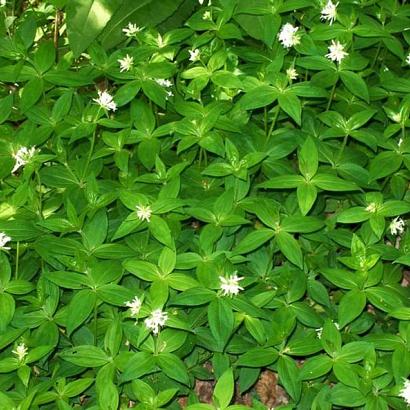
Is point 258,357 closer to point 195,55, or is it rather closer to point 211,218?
point 211,218

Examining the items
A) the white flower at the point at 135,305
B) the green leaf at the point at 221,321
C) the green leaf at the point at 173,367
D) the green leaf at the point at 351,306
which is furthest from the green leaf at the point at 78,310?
the green leaf at the point at 351,306

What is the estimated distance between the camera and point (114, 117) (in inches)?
136

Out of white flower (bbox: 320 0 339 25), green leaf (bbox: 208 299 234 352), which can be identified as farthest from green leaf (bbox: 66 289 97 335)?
white flower (bbox: 320 0 339 25)

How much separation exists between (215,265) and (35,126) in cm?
104

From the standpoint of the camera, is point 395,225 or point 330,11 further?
point 330,11

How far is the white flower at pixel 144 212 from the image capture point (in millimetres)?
2801

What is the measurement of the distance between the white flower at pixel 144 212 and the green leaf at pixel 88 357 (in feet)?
1.46

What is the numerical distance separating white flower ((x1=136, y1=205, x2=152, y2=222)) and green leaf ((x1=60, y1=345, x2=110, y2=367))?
45cm

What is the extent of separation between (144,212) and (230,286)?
393 millimetres

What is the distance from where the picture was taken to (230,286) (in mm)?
2643

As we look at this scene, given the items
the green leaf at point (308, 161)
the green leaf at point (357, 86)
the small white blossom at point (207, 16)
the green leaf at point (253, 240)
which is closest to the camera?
the green leaf at point (253, 240)

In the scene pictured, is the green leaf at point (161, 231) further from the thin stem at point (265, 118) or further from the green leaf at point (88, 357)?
the thin stem at point (265, 118)

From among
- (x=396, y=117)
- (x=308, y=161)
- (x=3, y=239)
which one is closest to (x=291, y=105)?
(x=308, y=161)

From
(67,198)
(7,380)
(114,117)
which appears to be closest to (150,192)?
(67,198)
